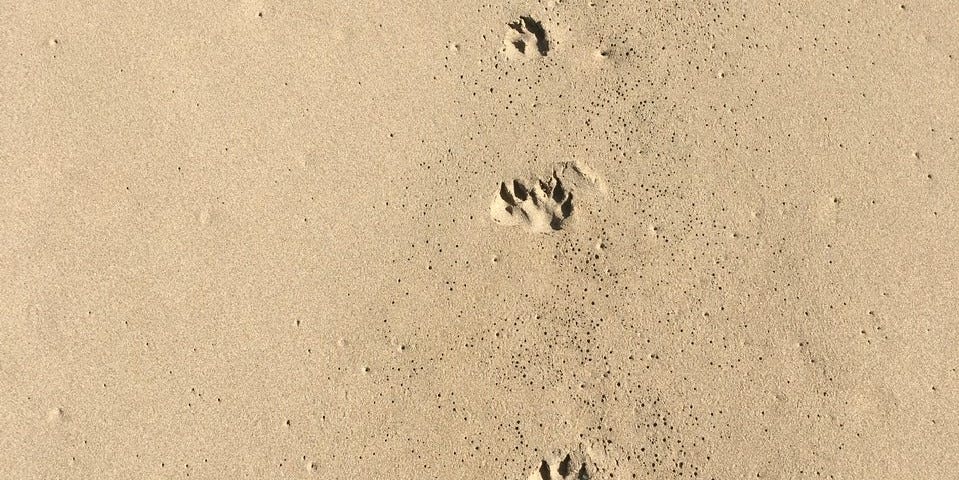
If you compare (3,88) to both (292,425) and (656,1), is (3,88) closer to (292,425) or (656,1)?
(292,425)

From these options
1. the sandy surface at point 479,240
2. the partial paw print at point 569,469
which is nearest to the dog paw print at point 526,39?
the sandy surface at point 479,240

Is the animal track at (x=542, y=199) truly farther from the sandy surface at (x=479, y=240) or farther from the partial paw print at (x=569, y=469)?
the partial paw print at (x=569, y=469)

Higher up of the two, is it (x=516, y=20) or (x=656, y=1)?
(x=656, y=1)

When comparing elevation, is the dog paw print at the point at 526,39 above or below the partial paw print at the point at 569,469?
above

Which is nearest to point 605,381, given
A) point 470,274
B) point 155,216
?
point 470,274

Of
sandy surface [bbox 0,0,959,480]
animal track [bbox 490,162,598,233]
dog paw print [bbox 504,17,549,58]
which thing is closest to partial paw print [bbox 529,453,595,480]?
sandy surface [bbox 0,0,959,480]

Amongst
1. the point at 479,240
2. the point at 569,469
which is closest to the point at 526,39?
the point at 479,240

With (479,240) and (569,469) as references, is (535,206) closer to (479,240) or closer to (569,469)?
(479,240)
